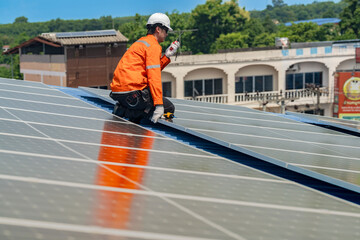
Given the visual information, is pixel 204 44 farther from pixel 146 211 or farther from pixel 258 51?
pixel 146 211

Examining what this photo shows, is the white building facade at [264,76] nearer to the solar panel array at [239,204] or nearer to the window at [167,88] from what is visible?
the window at [167,88]

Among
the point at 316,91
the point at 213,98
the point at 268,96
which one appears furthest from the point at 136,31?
the point at 316,91

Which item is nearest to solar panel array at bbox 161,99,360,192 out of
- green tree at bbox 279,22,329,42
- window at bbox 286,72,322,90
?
window at bbox 286,72,322,90

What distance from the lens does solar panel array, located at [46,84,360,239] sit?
415cm

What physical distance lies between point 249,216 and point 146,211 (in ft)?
3.10

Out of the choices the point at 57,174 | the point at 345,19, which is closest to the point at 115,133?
the point at 57,174

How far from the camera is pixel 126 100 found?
8.20 metres

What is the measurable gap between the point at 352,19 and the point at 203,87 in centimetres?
4462

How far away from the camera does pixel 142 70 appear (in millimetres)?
8133

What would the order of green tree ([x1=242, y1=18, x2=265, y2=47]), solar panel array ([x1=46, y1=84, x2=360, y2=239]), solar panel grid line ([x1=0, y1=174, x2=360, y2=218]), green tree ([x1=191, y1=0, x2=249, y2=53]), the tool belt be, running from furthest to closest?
green tree ([x1=242, y1=18, x2=265, y2=47]) → green tree ([x1=191, y1=0, x2=249, y2=53]) → the tool belt → solar panel grid line ([x1=0, y1=174, x2=360, y2=218]) → solar panel array ([x1=46, y1=84, x2=360, y2=239])

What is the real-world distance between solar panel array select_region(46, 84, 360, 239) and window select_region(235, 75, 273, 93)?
1713 inches

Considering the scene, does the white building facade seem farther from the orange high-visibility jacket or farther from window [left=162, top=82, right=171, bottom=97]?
the orange high-visibility jacket

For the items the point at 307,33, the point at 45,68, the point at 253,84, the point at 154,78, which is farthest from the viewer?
the point at 307,33

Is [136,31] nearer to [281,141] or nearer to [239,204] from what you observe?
[281,141]
